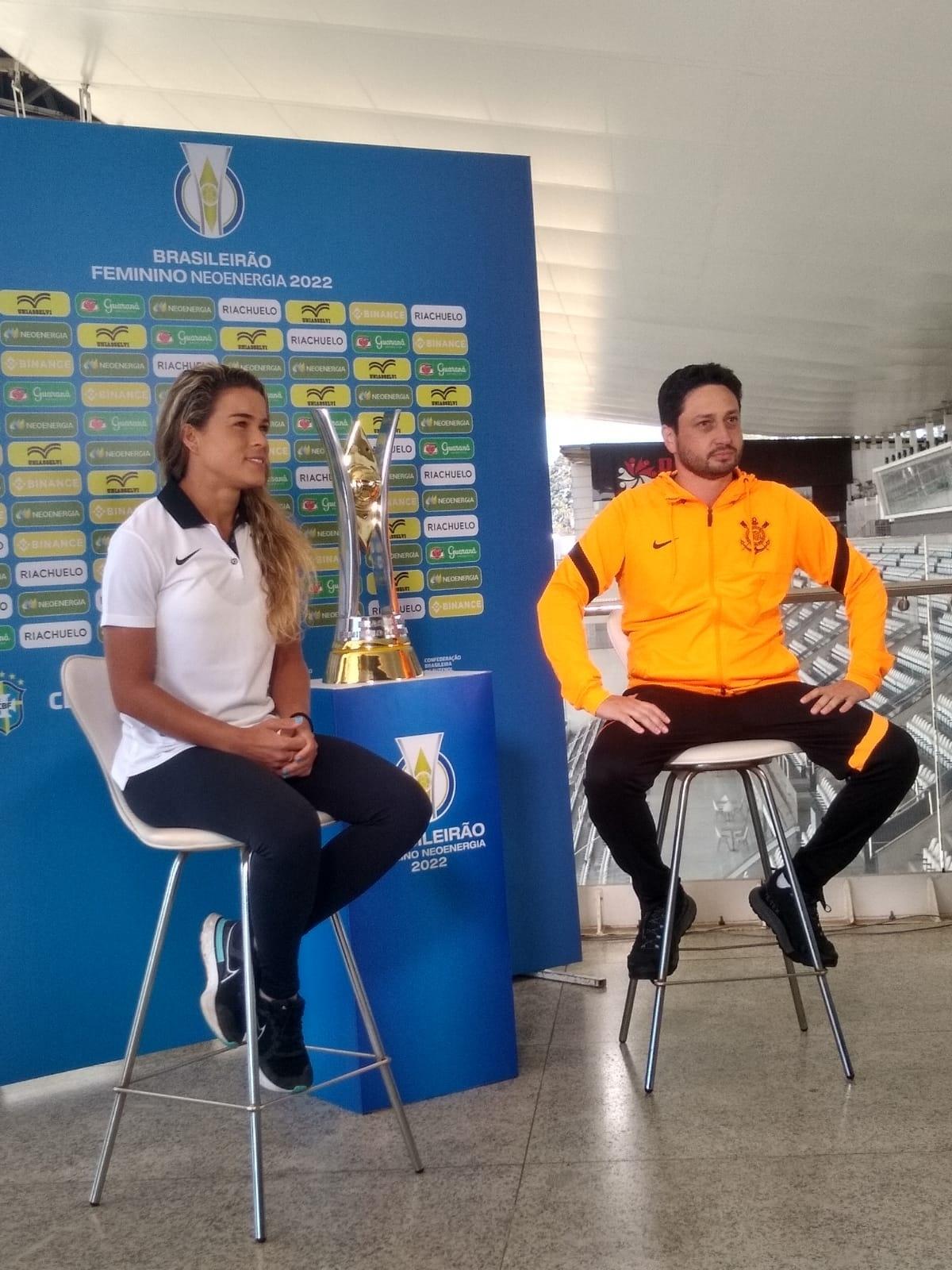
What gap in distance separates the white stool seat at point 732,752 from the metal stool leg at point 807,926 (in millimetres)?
118

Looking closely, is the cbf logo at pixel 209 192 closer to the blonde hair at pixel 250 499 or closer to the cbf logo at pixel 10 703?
the blonde hair at pixel 250 499

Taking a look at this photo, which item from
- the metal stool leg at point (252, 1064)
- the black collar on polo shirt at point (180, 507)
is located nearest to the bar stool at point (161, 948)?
the metal stool leg at point (252, 1064)

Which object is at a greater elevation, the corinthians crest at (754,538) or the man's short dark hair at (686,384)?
the man's short dark hair at (686,384)

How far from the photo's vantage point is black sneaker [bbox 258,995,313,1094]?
203 centimetres

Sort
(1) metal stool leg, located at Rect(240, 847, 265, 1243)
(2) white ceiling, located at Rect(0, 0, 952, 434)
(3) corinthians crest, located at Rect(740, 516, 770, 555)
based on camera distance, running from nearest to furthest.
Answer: (1) metal stool leg, located at Rect(240, 847, 265, 1243), (3) corinthians crest, located at Rect(740, 516, 770, 555), (2) white ceiling, located at Rect(0, 0, 952, 434)

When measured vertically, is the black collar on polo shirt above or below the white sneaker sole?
above

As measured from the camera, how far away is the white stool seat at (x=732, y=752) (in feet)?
7.87

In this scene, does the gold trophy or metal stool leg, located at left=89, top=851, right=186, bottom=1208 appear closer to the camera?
metal stool leg, located at left=89, top=851, right=186, bottom=1208

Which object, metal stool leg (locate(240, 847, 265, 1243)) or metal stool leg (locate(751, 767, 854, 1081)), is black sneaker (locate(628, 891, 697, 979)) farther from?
metal stool leg (locate(240, 847, 265, 1243))

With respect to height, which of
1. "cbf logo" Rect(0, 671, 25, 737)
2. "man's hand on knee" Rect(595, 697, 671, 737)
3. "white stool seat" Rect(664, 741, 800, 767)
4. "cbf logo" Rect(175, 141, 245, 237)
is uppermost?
"cbf logo" Rect(175, 141, 245, 237)

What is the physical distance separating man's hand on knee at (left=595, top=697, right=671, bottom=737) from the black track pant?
11 cm

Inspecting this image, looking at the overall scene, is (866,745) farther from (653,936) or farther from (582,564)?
(582,564)

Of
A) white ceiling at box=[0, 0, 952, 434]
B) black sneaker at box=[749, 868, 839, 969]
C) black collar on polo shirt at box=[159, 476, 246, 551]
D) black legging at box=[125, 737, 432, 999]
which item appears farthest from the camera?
white ceiling at box=[0, 0, 952, 434]

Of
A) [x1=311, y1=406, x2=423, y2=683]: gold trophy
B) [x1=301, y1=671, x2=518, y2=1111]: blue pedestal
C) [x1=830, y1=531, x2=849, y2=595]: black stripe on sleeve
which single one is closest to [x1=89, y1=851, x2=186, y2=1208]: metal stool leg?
[x1=301, y1=671, x2=518, y2=1111]: blue pedestal
